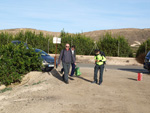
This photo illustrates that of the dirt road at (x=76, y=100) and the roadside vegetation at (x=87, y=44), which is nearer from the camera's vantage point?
the dirt road at (x=76, y=100)

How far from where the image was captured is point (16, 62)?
15.1m

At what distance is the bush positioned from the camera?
1464 centimetres

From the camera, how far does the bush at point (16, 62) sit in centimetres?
1464

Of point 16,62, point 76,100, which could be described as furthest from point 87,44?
point 76,100

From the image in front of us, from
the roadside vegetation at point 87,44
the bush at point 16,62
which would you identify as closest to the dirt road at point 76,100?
the bush at point 16,62

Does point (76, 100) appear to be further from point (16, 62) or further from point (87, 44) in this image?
point (87, 44)

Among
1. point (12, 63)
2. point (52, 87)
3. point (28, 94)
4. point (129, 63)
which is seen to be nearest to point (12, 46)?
point (12, 63)

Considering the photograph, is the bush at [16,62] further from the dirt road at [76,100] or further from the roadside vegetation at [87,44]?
the roadside vegetation at [87,44]

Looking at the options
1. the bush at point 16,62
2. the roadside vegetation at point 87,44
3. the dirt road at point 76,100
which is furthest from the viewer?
the roadside vegetation at point 87,44

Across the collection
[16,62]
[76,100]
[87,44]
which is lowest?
[76,100]

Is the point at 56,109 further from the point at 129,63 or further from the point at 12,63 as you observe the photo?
the point at 129,63

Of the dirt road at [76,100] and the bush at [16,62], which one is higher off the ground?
the bush at [16,62]

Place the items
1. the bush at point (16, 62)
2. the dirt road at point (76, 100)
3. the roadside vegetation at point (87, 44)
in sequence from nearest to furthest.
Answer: the dirt road at point (76, 100)
the bush at point (16, 62)
the roadside vegetation at point (87, 44)

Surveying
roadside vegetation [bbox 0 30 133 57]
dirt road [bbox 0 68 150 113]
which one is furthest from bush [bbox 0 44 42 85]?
roadside vegetation [bbox 0 30 133 57]
